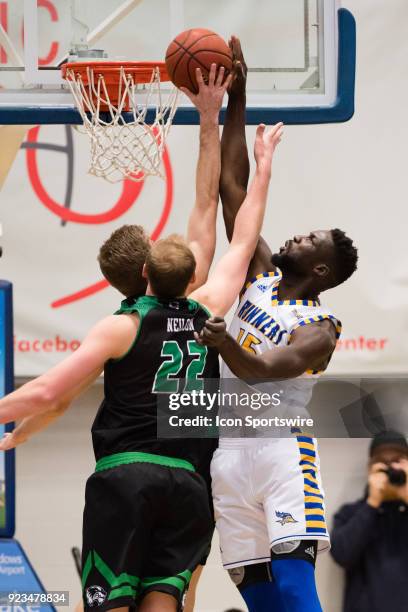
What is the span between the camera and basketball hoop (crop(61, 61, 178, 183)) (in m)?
4.36

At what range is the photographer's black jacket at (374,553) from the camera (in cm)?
530

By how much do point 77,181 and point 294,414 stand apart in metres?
2.89

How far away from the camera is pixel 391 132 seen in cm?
626

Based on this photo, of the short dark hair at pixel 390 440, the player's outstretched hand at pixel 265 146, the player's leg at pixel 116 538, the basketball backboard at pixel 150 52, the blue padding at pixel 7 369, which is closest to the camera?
the player's leg at pixel 116 538

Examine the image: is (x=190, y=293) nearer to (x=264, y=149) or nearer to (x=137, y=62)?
(x=264, y=149)

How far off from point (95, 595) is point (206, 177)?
5.09 ft

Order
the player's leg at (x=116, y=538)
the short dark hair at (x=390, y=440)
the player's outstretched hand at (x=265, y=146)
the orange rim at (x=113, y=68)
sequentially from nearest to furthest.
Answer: the player's leg at (x=116, y=538) < the player's outstretched hand at (x=265, y=146) < the orange rim at (x=113, y=68) < the short dark hair at (x=390, y=440)

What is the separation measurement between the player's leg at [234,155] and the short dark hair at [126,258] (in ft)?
1.70

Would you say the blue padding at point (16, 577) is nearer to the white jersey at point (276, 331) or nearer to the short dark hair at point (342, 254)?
the white jersey at point (276, 331)

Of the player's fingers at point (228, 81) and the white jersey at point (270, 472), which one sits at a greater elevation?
the player's fingers at point (228, 81)

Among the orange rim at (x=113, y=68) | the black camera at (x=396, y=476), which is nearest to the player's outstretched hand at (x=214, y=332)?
the orange rim at (x=113, y=68)

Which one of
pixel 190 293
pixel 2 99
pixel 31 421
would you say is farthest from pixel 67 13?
pixel 31 421

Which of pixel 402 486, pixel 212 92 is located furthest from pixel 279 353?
pixel 402 486

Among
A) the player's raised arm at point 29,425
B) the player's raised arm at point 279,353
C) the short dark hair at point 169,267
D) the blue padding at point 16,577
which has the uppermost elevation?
the short dark hair at point 169,267
